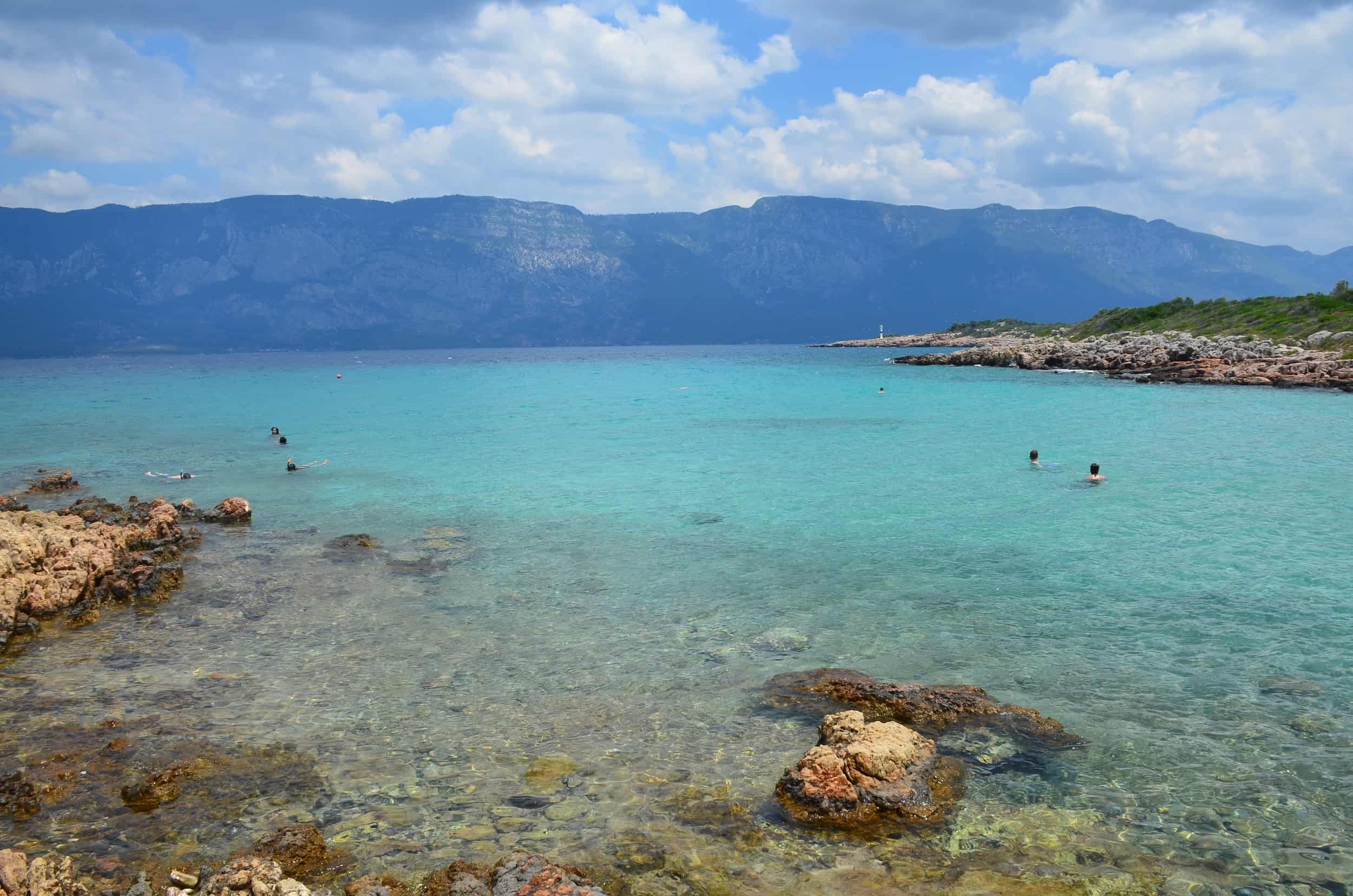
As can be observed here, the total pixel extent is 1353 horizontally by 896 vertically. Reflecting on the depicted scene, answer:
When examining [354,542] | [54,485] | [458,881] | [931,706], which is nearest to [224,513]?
[354,542]

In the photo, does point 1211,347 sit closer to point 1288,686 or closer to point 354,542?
point 1288,686

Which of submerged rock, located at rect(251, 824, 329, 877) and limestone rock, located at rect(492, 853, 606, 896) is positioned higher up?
limestone rock, located at rect(492, 853, 606, 896)

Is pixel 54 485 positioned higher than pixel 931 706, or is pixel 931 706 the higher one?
pixel 931 706

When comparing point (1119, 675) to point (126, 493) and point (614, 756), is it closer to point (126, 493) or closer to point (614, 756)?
point (614, 756)

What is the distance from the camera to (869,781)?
8156 mm

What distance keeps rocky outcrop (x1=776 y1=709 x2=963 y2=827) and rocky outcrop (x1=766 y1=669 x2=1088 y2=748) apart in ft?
3.98

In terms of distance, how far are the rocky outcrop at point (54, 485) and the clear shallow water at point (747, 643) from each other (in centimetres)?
213

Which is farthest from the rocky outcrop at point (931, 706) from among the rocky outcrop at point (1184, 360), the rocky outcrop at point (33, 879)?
the rocky outcrop at point (1184, 360)

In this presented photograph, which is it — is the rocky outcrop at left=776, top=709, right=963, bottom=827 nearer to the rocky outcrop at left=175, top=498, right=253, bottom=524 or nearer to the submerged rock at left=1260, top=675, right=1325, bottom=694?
the submerged rock at left=1260, top=675, right=1325, bottom=694

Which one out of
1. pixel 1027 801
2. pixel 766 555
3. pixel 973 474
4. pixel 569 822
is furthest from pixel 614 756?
pixel 973 474

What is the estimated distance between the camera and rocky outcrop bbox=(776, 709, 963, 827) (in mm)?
7992

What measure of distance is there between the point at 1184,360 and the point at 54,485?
80.5m

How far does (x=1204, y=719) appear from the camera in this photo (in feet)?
32.8

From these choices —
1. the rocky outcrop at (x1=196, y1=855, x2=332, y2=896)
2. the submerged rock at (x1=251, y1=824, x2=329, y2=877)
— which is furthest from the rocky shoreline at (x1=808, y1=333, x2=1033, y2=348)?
the rocky outcrop at (x1=196, y1=855, x2=332, y2=896)
